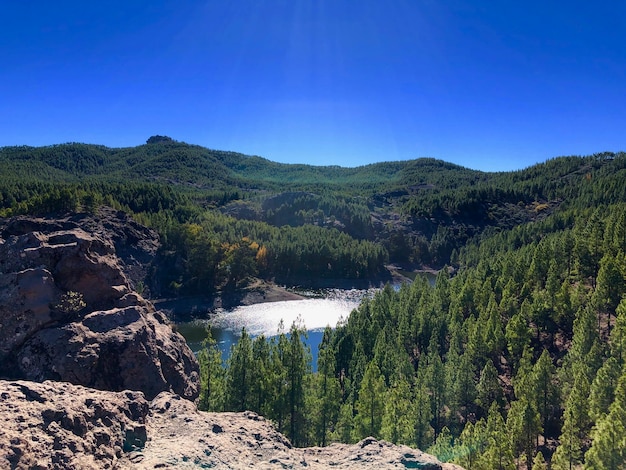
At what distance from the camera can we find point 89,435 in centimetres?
1241

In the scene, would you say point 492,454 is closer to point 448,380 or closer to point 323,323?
point 448,380

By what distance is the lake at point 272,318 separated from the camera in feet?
306

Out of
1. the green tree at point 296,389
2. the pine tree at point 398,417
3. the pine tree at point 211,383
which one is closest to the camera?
the pine tree at point 398,417

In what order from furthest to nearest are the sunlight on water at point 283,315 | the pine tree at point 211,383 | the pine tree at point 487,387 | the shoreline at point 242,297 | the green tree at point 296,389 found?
the shoreline at point 242,297, the sunlight on water at point 283,315, the pine tree at point 487,387, the green tree at point 296,389, the pine tree at point 211,383

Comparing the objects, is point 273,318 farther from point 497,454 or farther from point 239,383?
point 497,454

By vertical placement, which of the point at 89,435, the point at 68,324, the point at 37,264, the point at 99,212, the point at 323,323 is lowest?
the point at 323,323

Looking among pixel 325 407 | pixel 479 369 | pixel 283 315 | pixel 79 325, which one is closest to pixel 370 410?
pixel 325 407

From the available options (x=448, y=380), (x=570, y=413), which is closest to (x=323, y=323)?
(x=448, y=380)

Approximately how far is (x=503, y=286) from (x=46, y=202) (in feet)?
375

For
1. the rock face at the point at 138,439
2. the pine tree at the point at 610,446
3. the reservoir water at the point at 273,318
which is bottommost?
the reservoir water at the point at 273,318

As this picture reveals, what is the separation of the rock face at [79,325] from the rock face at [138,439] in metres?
7.46

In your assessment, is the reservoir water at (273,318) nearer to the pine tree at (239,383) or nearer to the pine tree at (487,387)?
the pine tree at (487,387)

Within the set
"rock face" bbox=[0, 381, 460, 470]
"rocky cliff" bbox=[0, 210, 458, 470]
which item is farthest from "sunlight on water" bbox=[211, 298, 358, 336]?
"rock face" bbox=[0, 381, 460, 470]

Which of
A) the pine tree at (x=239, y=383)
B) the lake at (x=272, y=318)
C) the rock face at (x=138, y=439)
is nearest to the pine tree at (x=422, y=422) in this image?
the pine tree at (x=239, y=383)
